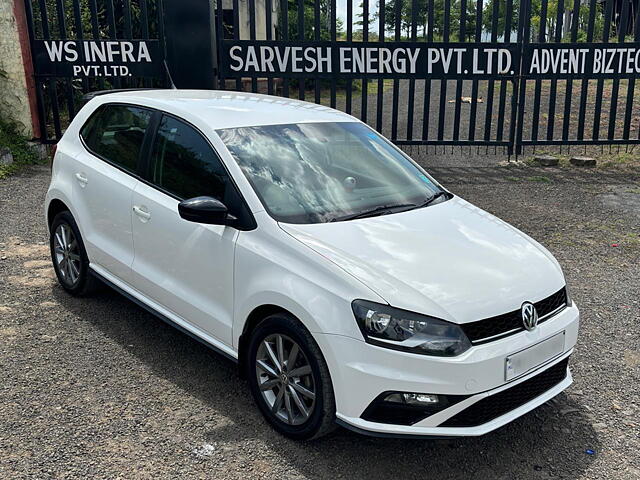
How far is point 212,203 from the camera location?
3.54 metres

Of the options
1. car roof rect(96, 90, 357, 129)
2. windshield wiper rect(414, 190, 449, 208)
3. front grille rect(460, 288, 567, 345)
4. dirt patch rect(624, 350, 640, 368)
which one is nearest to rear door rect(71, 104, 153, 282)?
car roof rect(96, 90, 357, 129)

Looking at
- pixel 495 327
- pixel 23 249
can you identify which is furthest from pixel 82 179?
pixel 495 327

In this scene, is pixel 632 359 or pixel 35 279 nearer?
pixel 632 359

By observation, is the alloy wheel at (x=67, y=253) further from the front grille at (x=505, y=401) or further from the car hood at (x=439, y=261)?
the front grille at (x=505, y=401)

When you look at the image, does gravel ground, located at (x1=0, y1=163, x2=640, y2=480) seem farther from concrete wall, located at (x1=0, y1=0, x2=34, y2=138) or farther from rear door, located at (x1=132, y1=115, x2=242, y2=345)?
concrete wall, located at (x1=0, y1=0, x2=34, y2=138)

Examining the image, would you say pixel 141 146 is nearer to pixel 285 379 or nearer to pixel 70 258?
pixel 70 258

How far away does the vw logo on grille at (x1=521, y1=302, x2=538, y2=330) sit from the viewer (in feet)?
10.5

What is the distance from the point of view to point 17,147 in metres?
10.1

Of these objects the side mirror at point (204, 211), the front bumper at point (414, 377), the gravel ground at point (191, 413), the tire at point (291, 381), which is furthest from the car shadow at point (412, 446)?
the side mirror at point (204, 211)

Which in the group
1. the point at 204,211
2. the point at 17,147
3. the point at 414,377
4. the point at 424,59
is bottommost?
the point at 17,147

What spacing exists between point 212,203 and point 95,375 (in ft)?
4.76

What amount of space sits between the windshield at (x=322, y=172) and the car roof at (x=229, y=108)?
0.30 ft

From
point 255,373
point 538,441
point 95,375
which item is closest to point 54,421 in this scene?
point 95,375

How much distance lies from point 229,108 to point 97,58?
21.1 feet
